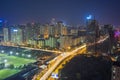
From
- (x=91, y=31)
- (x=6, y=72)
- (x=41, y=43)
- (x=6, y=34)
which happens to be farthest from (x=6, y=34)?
(x=6, y=72)

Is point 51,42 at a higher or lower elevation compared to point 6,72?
higher

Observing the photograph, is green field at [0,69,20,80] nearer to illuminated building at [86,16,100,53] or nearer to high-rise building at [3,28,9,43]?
illuminated building at [86,16,100,53]

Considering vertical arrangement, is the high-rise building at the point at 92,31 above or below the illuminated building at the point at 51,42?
above

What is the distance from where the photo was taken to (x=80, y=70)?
243 inches

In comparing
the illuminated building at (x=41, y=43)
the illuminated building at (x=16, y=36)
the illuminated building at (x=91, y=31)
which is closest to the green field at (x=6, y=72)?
the illuminated building at (x=41, y=43)

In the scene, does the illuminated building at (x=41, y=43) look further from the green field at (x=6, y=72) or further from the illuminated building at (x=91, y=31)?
the green field at (x=6, y=72)

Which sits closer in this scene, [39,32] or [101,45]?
[101,45]

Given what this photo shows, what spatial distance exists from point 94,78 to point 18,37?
9.37 metres

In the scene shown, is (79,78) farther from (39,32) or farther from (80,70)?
(39,32)

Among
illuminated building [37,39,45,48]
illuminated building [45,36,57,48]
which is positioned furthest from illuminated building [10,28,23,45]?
illuminated building [45,36,57,48]

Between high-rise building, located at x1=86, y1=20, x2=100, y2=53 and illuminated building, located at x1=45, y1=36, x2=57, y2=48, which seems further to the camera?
illuminated building, located at x1=45, y1=36, x2=57, y2=48

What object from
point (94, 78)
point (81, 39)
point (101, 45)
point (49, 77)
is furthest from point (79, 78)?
point (81, 39)

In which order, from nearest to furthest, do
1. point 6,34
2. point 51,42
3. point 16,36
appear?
point 51,42 → point 16,36 → point 6,34

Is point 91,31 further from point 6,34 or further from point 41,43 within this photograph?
point 6,34
